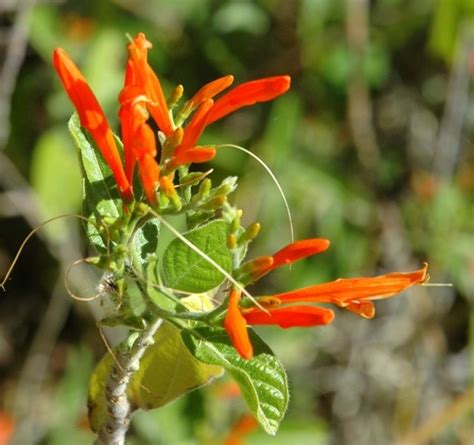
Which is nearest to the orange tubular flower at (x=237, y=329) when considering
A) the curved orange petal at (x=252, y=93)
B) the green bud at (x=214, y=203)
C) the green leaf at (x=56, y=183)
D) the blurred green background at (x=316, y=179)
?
the green bud at (x=214, y=203)

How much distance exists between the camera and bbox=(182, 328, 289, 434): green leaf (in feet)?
3.51

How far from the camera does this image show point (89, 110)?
105 centimetres

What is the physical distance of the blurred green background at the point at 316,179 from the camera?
335 centimetres

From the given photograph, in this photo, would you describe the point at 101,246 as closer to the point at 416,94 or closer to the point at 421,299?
the point at 421,299

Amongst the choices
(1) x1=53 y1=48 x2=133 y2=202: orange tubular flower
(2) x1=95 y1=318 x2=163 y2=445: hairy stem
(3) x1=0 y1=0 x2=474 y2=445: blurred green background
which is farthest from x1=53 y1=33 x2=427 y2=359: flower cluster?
(3) x1=0 y1=0 x2=474 y2=445: blurred green background

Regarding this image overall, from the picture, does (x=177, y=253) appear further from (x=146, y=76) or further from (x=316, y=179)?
(x=316, y=179)

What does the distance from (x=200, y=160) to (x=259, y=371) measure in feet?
0.79

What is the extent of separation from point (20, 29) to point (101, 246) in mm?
2210

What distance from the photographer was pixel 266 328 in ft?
10.7

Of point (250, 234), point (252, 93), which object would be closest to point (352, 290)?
point (250, 234)

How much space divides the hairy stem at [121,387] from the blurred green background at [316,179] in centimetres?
199

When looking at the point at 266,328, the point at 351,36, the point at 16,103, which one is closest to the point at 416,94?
the point at 351,36

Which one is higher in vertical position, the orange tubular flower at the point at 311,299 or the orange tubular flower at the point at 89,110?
the orange tubular flower at the point at 89,110

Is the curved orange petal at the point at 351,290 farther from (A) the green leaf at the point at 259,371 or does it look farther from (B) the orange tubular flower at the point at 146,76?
(B) the orange tubular flower at the point at 146,76
